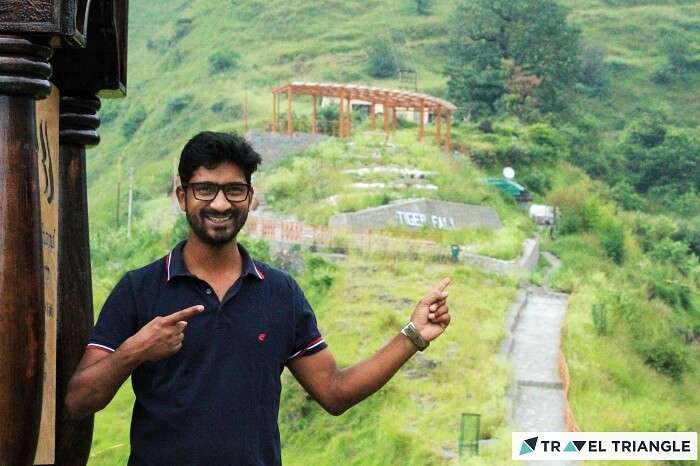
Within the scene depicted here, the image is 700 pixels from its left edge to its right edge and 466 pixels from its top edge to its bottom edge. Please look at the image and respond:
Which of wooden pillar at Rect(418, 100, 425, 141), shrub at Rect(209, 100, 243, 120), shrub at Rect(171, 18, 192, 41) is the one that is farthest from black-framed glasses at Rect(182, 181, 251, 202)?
shrub at Rect(171, 18, 192, 41)

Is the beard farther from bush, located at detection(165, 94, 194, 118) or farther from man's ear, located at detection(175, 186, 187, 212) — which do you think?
bush, located at detection(165, 94, 194, 118)

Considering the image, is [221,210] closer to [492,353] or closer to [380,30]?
[492,353]

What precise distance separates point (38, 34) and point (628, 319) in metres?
12.2

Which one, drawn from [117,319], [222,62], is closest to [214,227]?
[117,319]

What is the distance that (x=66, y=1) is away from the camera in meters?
2.17

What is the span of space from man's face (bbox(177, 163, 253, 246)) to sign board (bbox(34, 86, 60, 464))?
1.51 ft

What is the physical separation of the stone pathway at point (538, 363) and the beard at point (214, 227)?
7.43m

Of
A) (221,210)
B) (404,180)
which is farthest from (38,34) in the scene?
(404,180)

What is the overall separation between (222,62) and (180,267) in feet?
63.8

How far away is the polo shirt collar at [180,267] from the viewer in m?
2.26

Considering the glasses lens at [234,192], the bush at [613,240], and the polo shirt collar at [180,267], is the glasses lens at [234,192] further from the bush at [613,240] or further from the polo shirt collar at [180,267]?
the bush at [613,240]

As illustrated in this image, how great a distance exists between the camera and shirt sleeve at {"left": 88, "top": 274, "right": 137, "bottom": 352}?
2.23 metres

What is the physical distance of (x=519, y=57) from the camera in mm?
19391

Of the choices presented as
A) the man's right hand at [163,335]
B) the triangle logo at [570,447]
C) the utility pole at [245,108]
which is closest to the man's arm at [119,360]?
the man's right hand at [163,335]
